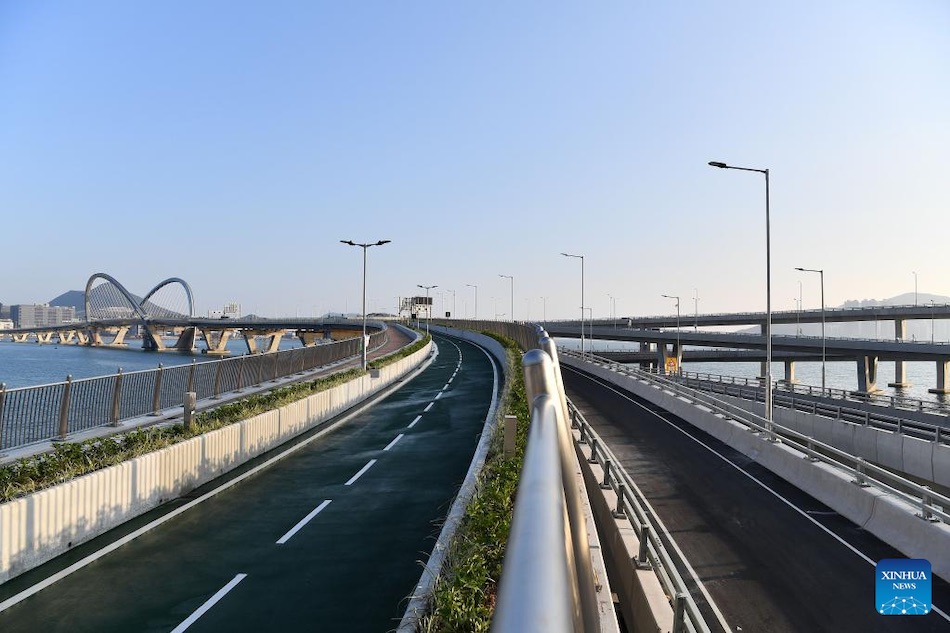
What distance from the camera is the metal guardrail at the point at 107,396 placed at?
1277 cm

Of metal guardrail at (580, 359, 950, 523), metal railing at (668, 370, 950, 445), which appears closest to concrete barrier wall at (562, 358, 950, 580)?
metal guardrail at (580, 359, 950, 523)

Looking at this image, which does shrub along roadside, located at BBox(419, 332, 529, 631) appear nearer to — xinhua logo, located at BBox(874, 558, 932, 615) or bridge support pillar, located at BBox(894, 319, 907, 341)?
xinhua logo, located at BBox(874, 558, 932, 615)

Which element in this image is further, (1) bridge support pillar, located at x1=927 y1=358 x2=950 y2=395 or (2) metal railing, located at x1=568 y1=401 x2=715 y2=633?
(1) bridge support pillar, located at x1=927 y1=358 x2=950 y2=395

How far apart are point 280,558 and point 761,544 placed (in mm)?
9390

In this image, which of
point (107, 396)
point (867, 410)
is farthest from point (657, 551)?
point (867, 410)

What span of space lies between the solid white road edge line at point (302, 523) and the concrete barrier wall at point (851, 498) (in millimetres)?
12156

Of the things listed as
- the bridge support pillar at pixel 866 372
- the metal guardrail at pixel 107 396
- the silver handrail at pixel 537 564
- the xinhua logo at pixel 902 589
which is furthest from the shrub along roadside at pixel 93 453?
the bridge support pillar at pixel 866 372

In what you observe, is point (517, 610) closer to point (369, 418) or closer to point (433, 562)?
point (433, 562)

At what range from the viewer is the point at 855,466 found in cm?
2405

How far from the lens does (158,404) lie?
1773 centimetres

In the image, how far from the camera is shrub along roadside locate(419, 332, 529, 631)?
6.18m

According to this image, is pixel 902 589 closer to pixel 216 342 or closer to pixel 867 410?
pixel 867 410

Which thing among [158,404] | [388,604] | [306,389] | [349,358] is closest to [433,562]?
[388,604]

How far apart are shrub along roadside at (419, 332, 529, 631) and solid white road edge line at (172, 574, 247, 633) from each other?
3.43m
